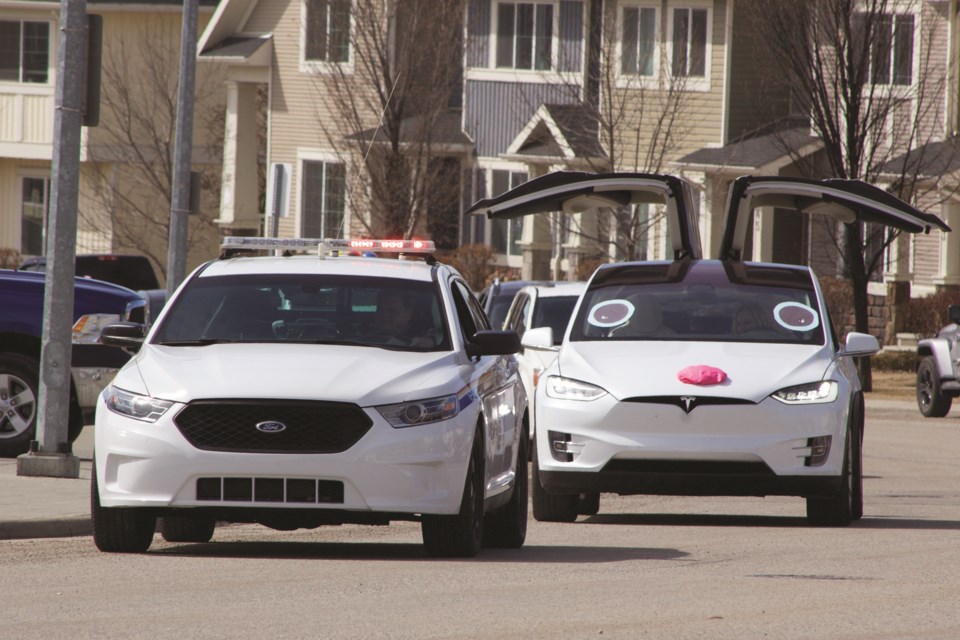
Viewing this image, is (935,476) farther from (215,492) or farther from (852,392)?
(215,492)

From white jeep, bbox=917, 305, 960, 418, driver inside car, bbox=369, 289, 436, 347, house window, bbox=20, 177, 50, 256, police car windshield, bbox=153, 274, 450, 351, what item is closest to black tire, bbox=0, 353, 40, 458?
police car windshield, bbox=153, 274, 450, 351

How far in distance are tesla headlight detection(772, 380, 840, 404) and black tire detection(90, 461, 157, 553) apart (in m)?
4.22

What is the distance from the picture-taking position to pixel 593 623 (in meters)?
8.30

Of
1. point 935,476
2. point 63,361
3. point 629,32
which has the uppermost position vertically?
point 629,32

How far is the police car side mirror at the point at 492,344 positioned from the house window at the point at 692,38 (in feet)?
97.3

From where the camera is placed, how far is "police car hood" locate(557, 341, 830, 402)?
12.6 m

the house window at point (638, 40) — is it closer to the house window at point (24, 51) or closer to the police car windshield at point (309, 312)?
the house window at point (24, 51)

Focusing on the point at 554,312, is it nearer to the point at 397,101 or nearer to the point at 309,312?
the point at 309,312

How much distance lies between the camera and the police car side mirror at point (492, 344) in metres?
11.1

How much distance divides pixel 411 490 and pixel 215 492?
3.23 feet

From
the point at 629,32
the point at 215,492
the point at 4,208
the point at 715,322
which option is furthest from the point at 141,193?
the point at 215,492

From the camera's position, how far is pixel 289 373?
1015cm

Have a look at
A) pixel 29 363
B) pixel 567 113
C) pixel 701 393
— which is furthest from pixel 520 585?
pixel 567 113

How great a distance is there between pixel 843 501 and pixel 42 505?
5.22 metres
